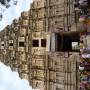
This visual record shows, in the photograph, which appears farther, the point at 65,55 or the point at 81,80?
the point at 65,55

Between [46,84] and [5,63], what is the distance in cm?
689

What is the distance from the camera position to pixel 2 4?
29922mm

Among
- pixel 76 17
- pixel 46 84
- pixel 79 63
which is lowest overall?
pixel 46 84

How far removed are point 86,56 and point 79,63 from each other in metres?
2.18

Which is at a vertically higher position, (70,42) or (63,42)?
(63,42)

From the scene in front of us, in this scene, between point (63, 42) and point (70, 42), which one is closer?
point (63, 42)

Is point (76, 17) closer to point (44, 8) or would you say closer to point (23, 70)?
point (44, 8)

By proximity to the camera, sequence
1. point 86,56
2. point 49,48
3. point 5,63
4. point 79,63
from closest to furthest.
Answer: point 86,56
point 79,63
point 49,48
point 5,63

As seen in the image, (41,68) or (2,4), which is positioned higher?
(2,4)

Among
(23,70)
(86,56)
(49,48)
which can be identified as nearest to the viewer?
(86,56)

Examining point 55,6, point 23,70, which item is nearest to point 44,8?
point 55,6

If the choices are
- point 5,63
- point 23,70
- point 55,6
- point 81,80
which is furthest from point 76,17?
point 5,63

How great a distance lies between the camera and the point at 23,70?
2970cm

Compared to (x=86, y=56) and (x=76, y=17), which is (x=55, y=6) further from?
(x=86, y=56)
